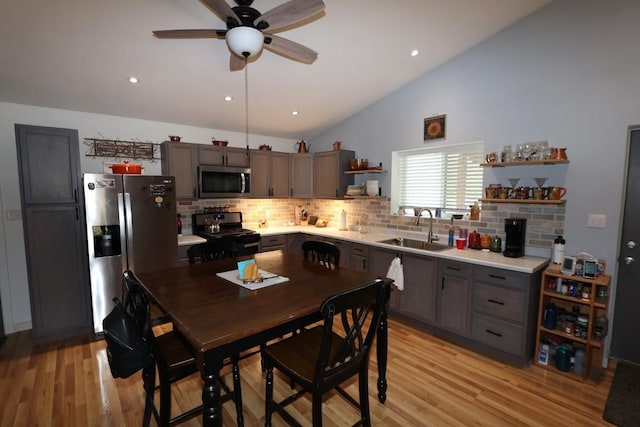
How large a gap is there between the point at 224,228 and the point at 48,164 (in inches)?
78.9

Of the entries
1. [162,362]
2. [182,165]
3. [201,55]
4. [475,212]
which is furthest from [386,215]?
[162,362]

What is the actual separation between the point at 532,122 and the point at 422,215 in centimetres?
151

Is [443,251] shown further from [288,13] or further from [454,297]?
[288,13]

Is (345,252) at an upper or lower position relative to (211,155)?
lower

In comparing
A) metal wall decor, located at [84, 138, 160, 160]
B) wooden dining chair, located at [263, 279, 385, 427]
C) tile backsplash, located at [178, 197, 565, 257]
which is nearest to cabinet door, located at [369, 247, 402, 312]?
tile backsplash, located at [178, 197, 565, 257]

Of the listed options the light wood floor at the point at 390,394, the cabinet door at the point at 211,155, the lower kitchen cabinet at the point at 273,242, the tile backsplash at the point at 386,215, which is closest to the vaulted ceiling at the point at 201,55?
the cabinet door at the point at 211,155

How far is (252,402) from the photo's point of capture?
2.15m

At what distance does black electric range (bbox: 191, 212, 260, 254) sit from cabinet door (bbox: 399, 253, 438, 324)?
1.95 metres

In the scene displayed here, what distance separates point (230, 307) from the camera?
5.23 feet

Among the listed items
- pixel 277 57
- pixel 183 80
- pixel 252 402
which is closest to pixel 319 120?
pixel 277 57

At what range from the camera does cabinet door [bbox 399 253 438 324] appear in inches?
122

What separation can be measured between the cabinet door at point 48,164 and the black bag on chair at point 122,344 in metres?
2.17

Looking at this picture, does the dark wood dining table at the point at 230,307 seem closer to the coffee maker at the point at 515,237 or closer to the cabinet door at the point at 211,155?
the coffee maker at the point at 515,237

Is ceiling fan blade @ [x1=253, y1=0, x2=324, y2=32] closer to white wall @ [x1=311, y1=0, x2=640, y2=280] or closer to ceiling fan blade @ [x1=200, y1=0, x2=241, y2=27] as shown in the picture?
ceiling fan blade @ [x1=200, y1=0, x2=241, y2=27]
